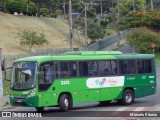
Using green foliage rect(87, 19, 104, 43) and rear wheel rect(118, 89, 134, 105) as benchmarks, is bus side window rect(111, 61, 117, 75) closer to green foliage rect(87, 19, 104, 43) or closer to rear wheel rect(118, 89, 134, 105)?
rear wheel rect(118, 89, 134, 105)

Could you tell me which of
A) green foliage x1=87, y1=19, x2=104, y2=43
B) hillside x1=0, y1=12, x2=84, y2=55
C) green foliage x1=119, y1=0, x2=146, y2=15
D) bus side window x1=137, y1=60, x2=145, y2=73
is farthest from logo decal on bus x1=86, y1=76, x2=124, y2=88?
green foliage x1=119, y1=0, x2=146, y2=15

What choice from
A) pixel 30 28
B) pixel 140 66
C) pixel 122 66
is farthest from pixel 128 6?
pixel 122 66

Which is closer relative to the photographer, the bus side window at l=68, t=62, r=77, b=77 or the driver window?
the driver window

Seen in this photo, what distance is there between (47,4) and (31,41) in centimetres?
5476

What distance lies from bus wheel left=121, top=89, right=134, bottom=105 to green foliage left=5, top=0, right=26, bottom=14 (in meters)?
65.8

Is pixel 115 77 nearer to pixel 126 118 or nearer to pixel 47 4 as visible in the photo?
pixel 126 118

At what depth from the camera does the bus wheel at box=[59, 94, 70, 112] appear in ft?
72.7

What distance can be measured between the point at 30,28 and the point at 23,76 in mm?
62692

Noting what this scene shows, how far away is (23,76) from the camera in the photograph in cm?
2191

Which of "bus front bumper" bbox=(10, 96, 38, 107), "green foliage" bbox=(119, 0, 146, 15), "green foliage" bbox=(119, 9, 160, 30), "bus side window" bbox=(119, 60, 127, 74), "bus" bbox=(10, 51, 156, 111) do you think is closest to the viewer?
"bus front bumper" bbox=(10, 96, 38, 107)

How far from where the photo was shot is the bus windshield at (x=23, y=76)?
21562 mm

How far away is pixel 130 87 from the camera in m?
26.6

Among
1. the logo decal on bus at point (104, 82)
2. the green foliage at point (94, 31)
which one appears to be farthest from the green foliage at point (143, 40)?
the logo decal on bus at point (104, 82)

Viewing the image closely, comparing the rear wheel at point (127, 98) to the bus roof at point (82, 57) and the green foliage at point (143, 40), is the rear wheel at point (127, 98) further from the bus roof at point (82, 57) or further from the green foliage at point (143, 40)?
the green foliage at point (143, 40)
